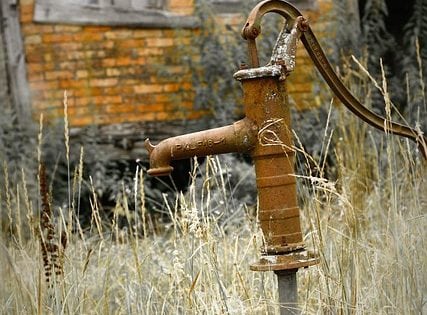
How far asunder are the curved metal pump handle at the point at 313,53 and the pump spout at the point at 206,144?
177 millimetres

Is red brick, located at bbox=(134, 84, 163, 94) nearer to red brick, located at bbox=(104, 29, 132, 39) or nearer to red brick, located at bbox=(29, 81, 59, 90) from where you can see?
red brick, located at bbox=(104, 29, 132, 39)

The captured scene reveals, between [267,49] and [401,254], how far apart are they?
378 cm

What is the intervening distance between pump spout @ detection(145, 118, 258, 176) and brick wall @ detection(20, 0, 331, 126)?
4162 mm

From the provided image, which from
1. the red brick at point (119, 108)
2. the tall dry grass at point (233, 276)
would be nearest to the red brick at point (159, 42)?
the red brick at point (119, 108)

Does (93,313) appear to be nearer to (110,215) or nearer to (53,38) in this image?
(110,215)

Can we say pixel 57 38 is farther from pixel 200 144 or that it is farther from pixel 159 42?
pixel 200 144

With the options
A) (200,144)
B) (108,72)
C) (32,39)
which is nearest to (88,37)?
(108,72)

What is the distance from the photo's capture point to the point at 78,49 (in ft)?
21.4

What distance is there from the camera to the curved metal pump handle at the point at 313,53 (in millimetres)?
2236

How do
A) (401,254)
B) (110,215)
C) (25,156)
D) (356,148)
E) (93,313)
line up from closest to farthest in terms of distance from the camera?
(401,254)
(93,313)
(356,148)
(25,156)
(110,215)

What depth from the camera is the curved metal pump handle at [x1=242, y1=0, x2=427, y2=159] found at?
A: 88.0 inches

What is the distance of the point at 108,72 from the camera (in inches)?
259

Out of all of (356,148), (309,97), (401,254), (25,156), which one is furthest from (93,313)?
(309,97)

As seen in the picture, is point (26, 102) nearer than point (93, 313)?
No
